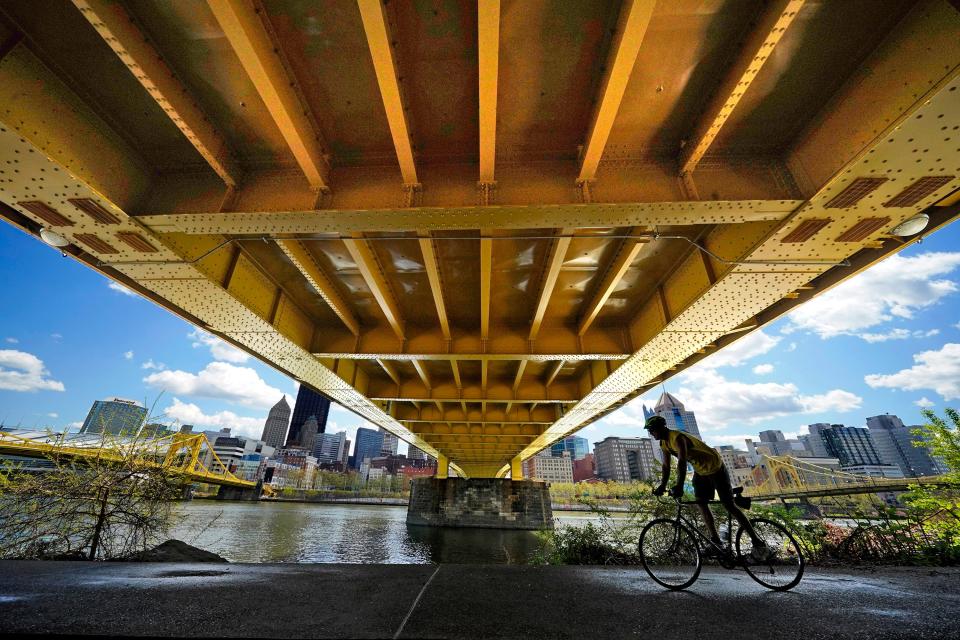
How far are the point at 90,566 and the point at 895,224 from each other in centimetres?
1053

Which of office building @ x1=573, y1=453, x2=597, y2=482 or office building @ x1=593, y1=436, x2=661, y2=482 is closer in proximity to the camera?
office building @ x1=593, y1=436, x2=661, y2=482

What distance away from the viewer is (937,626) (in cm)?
262

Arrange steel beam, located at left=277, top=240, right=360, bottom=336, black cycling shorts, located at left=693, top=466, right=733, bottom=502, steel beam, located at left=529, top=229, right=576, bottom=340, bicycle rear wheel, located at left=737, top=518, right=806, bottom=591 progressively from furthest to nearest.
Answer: steel beam, located at left=277, top=240, right=360, bottom=336
steel beam, located at left=529, top=229, right=576, bottom=340
black cycling shorts, located at left=693, top=466, right=733, bottom=502
bicycle rear wheel, located at left=737, top=518, right=806, bottom=591

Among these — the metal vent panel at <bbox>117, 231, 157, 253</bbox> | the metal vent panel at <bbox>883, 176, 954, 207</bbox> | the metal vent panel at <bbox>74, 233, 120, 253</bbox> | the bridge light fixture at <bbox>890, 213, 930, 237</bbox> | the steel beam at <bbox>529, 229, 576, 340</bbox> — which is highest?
the steel beam at <bbox>529, 229, 576, 340</bbox>

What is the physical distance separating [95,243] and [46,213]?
623 millimetres

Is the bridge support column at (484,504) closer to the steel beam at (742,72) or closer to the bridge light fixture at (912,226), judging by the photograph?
the bridge light fixture at (912,226)

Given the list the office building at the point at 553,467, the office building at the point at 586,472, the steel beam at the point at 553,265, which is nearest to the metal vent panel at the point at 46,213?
the steel beam at the point at 553,265

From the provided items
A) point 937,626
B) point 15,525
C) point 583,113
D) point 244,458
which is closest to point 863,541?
point 937,626

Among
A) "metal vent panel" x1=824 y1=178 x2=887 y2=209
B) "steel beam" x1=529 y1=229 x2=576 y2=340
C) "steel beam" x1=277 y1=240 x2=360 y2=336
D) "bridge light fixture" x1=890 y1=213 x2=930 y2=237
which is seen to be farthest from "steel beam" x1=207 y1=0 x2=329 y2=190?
"bridge light fixture" x1=890 y1=213 x2=930 y2=237

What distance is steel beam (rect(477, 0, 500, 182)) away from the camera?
272cm

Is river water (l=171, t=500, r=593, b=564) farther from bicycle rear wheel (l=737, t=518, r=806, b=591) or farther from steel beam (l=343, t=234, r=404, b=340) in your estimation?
bicycle rear wheel (l=737, t=518, r=806, b=591)

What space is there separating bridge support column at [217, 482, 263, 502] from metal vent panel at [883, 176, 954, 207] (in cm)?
7914

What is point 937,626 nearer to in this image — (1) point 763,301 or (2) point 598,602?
(2) point 598,602

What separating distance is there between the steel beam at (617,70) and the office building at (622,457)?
165152 mm
